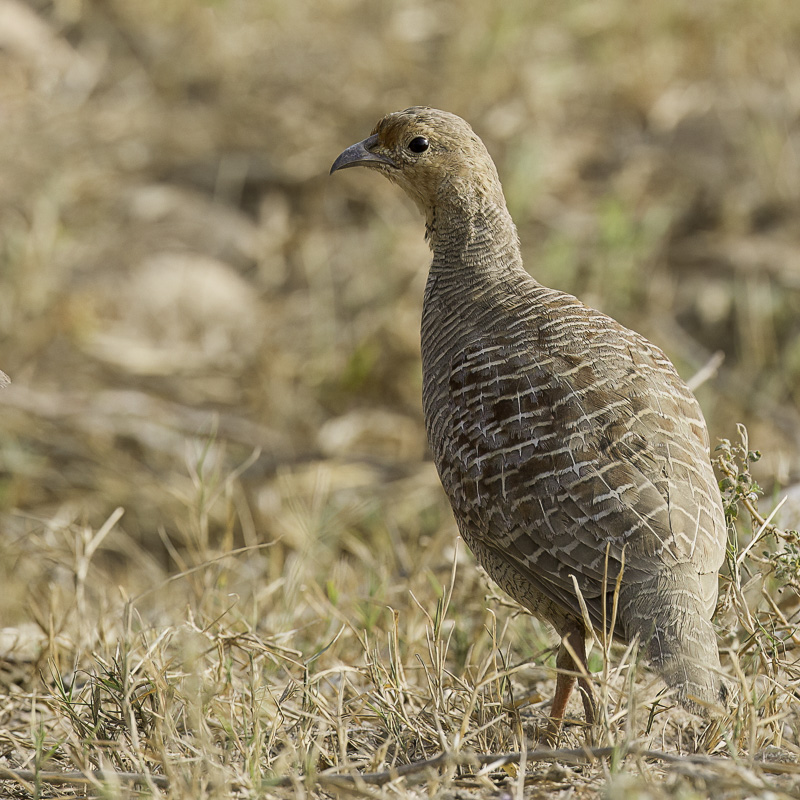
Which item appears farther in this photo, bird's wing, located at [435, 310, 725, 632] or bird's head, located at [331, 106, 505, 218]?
bird's head, located at [331, 106, 505, 218]

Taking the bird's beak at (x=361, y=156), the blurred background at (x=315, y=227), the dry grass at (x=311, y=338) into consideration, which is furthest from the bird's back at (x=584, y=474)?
the blurred background at (x=315, y=227)

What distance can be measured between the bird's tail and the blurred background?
2348mm

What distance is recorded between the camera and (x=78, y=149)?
26.4ft

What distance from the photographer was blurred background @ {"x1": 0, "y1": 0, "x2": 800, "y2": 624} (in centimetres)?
614

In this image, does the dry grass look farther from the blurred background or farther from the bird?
the bird

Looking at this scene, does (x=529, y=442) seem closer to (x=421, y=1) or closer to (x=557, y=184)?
(x=557, y=184)

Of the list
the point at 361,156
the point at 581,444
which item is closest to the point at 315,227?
the point at 361,156

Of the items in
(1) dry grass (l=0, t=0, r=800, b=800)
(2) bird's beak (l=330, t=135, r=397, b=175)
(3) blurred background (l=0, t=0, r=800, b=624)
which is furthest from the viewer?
(3) blurred background (l=0, t=0, r=800, b=624)

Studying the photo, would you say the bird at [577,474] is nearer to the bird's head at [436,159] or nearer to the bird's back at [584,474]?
the bird's back at [584,474]

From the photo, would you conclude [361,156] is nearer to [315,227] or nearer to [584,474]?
[584,474]

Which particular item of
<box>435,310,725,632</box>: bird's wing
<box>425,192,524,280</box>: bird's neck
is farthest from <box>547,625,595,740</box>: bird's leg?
<box>425,192,524,280</box>: bird's neck

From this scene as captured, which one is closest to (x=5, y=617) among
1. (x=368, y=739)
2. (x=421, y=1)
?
(x=368, y=739)

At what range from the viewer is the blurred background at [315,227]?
6.14 meters

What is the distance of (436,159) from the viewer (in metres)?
3.92
